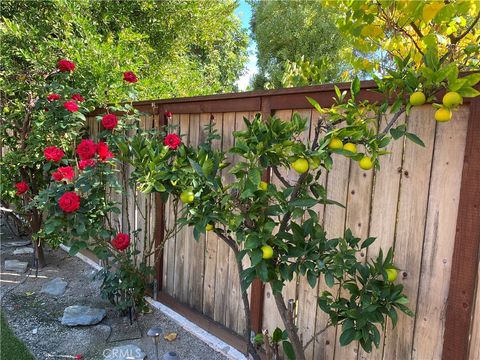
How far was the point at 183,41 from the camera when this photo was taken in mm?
6172

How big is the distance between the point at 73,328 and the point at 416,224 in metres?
2.62

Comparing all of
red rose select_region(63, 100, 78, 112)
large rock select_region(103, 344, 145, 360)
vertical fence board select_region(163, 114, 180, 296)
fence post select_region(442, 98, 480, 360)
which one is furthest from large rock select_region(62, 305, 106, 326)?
fence post select_region(442, 98, 480, 360)

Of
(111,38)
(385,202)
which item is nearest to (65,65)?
(111,38)

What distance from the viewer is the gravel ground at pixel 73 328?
2.62 meters

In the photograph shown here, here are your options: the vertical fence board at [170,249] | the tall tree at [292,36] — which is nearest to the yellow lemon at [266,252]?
the vertical fence board at [170,249]

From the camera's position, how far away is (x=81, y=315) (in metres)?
3.00

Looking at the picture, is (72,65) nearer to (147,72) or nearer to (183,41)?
(147,72)

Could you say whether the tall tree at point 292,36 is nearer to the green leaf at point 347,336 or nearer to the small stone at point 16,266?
the small stone at point 16,266

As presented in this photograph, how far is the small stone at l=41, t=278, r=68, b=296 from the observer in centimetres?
353

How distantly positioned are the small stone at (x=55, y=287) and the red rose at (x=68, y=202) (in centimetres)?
158

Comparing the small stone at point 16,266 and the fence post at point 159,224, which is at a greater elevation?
the fence post at point 159,224

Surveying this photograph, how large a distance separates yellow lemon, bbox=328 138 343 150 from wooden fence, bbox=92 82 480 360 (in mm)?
510

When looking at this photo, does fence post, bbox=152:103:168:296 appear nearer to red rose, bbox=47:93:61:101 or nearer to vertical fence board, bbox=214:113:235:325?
vertical fence board, bbox=214:113:235:325

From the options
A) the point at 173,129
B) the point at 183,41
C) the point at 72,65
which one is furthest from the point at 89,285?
the point at 183,41
